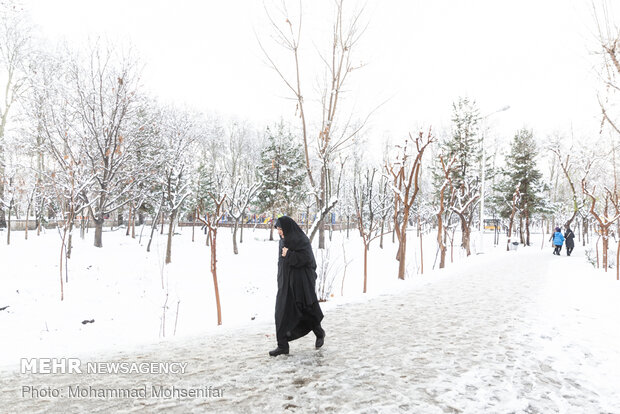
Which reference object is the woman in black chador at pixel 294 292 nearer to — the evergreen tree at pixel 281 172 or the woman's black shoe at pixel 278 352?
the woman's black shoe at pixel 278 352

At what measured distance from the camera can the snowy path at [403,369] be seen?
10.2ft

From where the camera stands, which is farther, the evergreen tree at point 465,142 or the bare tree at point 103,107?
the evergreen tree at point 465,142

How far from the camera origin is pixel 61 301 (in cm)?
1051

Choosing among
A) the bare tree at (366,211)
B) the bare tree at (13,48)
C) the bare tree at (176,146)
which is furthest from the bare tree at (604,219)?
the bare tree at (13,48)

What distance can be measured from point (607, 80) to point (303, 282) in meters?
10.8

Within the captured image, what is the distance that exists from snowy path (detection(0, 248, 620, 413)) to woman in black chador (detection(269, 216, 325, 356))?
0.99 feet

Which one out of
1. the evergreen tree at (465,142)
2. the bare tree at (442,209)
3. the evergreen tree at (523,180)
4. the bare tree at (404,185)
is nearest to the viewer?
the bare tree at (404,185)

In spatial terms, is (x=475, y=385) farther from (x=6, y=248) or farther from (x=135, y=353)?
(x=6, y=248)

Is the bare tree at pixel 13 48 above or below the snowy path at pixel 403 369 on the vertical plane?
above

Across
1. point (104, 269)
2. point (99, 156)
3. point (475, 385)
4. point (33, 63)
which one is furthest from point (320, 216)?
point (33, 63)

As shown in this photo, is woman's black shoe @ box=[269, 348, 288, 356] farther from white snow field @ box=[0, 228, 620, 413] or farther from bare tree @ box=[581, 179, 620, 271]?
bare tree @ box=[581, 179, 620, 271]

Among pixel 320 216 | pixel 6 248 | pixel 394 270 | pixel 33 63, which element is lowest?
pixel 394 270

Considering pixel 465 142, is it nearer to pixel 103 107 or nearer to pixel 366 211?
pixel 366 211

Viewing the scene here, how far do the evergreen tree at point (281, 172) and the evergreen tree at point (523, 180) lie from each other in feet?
65.0
